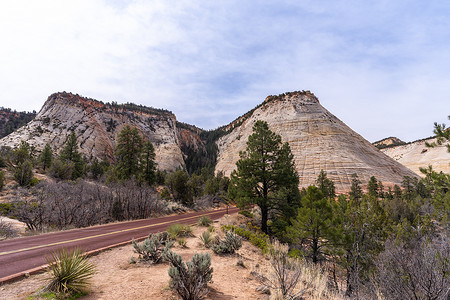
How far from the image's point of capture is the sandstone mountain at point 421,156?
277 feet

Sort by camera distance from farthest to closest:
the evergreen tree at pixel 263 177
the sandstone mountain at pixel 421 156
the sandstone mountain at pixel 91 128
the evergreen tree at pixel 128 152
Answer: the sandstone mountain at pixel 421 156
the sandstone mountain at pixel 91 128
the evergreen tree at pixel 128 152
the evergreen tree at pixel 263 177

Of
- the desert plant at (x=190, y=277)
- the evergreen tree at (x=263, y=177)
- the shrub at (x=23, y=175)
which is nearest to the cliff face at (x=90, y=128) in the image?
the shrub at (x=23, y=175)

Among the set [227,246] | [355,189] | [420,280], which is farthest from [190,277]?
[355,189]

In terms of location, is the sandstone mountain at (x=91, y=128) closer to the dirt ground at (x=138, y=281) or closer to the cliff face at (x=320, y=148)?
the cliff face at (x=320, y=148)

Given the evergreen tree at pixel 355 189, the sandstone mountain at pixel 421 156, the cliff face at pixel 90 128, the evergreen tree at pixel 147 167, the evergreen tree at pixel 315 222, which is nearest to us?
the evergreen tree at pixel 315 222

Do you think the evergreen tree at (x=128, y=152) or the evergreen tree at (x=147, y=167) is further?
the evergreen tree at (x=147, y=167)

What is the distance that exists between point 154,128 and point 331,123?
79634mm

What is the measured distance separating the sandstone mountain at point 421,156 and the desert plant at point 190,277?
347 feet

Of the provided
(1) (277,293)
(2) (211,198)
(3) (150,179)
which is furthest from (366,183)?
(1) (277,293)

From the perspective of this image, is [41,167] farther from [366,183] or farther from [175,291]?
[366,183]

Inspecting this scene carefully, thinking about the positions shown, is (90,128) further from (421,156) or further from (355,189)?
(421,156)

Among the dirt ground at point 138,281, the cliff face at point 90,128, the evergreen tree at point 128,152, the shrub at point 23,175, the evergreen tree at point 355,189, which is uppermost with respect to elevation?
the cliff face at point 90,128

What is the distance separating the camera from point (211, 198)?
39.6 m

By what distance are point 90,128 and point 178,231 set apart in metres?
84.8
